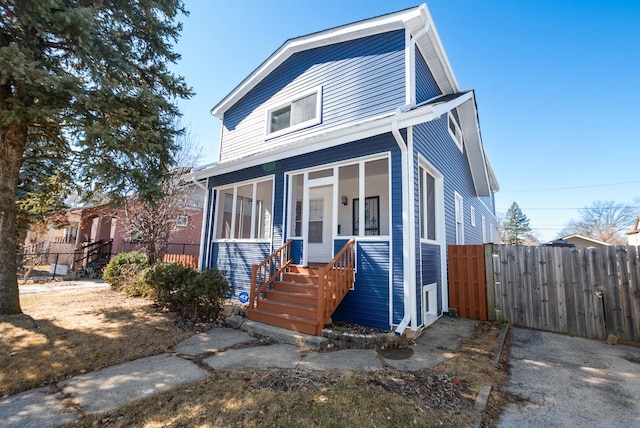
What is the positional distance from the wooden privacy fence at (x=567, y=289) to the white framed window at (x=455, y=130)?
13.5 ft

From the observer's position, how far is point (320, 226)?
8.29 m

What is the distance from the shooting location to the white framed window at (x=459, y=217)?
9117 mm

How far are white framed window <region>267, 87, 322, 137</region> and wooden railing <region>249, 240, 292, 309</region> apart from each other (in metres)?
3.33

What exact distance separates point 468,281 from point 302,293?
13.7 ft

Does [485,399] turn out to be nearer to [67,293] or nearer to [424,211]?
[424,211]

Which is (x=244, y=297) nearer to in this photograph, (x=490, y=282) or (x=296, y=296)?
(x=296, y=296)

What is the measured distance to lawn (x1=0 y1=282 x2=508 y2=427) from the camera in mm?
2566

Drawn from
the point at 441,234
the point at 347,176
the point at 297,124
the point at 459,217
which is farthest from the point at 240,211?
the point at 459,217

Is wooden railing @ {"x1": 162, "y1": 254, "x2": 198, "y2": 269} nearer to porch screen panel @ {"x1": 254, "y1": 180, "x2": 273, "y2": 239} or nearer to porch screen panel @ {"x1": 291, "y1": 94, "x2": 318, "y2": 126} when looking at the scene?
porch screen panel @ {"x1": 254, "y1": 180, "x2": 273, "y2": 239}

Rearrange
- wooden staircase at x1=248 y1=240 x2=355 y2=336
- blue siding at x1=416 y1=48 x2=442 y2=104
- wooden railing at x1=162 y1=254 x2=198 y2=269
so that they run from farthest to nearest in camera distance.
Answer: wooden railing at x1=162 y1=254 x2=198 y2=269 < blue siding at x1=416 y1=48 x2=442 y2=104 < wooden staircase at x1=248 y1=240 x2=355 y2=336

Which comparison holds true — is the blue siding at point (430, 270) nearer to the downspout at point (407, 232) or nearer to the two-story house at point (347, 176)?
the two-story house at point (347, 176)

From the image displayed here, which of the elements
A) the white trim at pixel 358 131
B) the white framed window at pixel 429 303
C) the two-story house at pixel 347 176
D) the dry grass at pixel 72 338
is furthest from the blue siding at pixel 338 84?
the dry grass at pixel 72 338

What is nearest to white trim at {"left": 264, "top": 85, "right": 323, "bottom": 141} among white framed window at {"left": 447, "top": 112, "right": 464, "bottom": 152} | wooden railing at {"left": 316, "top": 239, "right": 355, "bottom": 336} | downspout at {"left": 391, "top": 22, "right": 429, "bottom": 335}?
downspout at {"left": 391, "top": 22, "right": 429, "bottom": 335}

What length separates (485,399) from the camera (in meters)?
3.03
